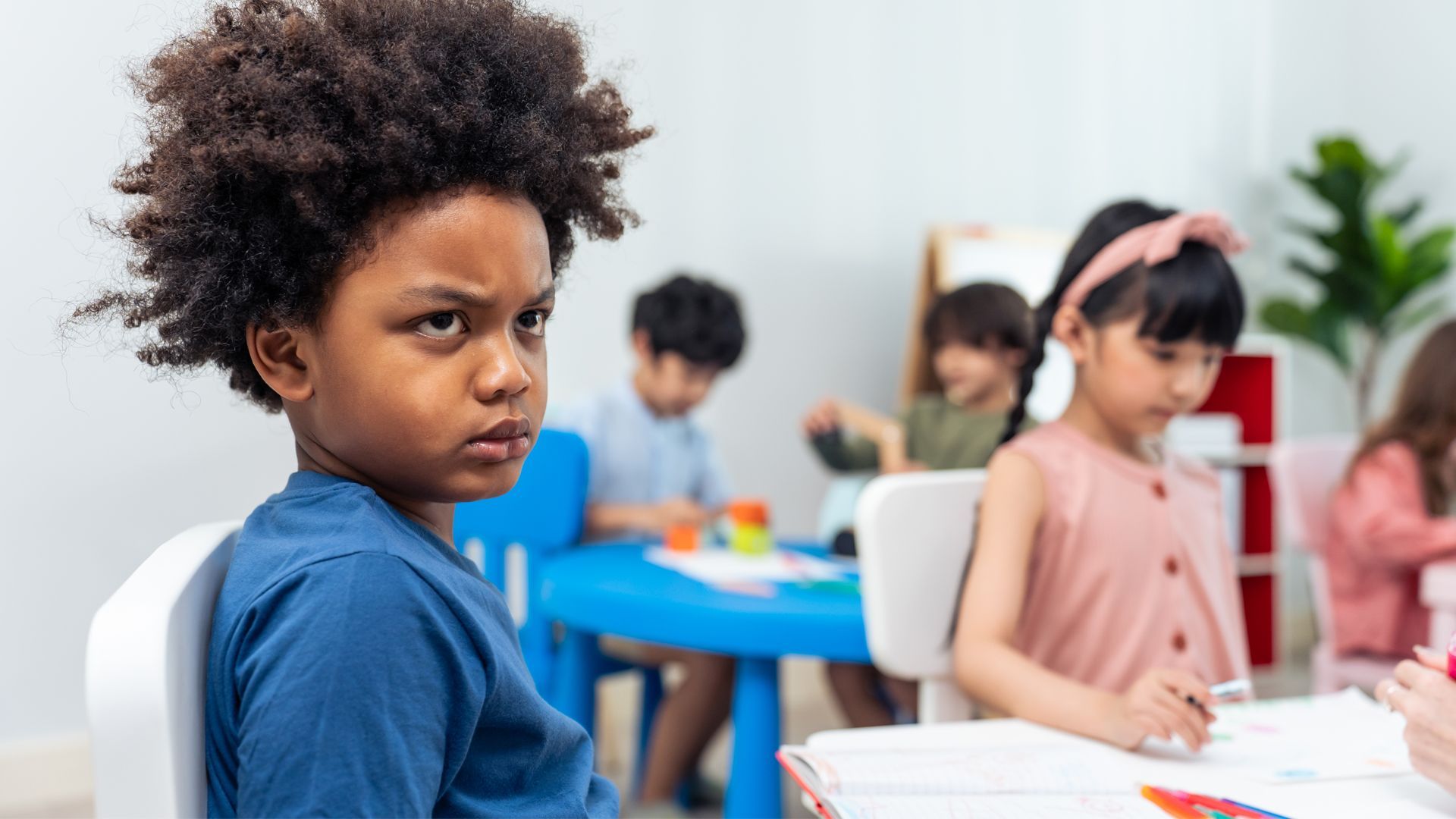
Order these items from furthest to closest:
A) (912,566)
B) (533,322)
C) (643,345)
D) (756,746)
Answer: (643,345) < (756,746) < (912,566) < (533,322)

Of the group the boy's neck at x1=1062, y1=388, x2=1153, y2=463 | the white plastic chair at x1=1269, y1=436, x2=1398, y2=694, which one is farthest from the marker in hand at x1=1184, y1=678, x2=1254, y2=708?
the white plastic chair at x1=1269, y1=436, x2=1398, y2=694

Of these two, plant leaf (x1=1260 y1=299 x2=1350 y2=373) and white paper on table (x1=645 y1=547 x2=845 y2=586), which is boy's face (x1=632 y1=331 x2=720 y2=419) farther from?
plant leaf (x1=1260 y1=299 x2=1350 y2=373)

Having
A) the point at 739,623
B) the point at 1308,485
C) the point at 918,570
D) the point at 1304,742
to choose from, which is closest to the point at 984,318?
the point at 1308,485

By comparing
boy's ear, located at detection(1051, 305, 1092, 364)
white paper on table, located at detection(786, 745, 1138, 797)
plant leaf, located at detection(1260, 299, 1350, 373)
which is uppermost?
boy's ear, located at detection(1051, 305, 1092, 364)

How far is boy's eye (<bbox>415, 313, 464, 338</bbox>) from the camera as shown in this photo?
722mm

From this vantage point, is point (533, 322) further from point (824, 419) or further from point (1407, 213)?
point (1407, 213)

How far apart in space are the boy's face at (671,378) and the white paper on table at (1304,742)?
1.76 metres

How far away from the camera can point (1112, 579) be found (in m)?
1.40

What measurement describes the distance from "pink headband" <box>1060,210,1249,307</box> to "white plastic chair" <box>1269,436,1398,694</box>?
1.24m

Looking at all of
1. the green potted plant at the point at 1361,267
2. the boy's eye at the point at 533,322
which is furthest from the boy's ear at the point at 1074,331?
the green potted plant at the point at 1361,267

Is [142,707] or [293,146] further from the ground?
[293,146]

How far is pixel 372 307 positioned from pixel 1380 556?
92.3 inches

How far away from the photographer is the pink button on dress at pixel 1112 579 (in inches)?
54.8

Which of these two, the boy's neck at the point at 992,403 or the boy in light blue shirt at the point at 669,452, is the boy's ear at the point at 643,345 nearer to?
the boy in light blue shirt at the point at 669,452
